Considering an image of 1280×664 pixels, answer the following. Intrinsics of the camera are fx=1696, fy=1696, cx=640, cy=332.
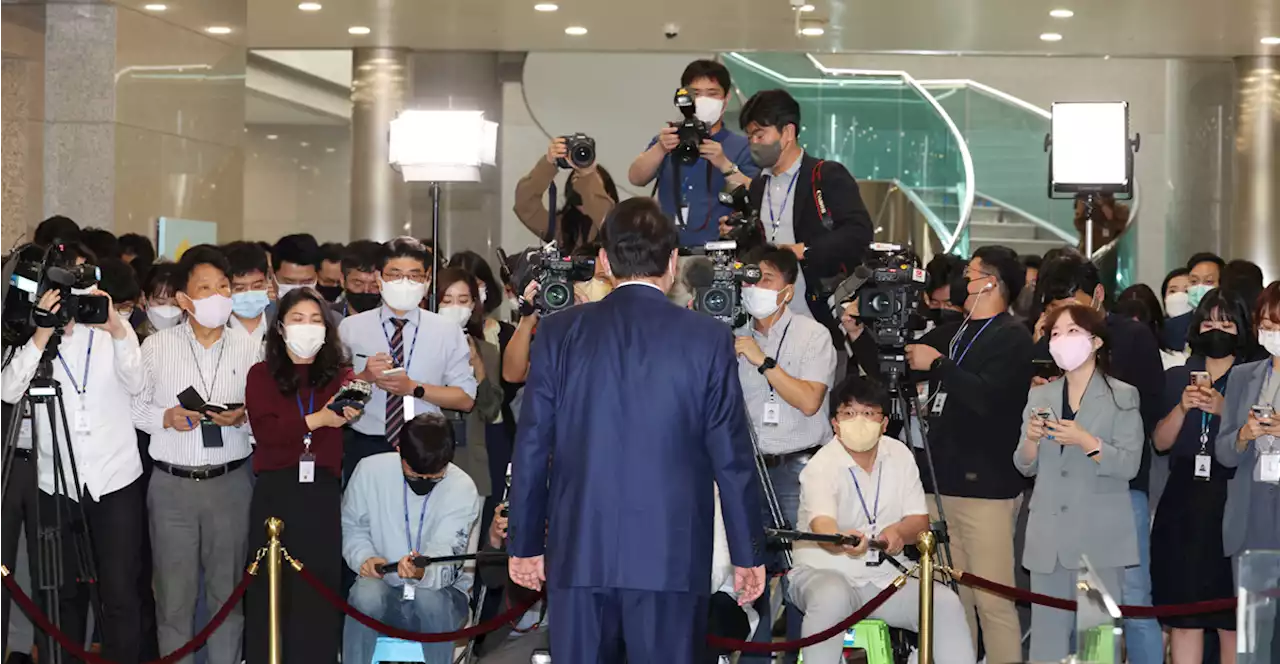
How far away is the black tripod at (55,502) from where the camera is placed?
580cm

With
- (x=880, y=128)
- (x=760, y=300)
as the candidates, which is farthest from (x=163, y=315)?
(x=880, y=128)

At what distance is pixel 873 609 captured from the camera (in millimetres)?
5629


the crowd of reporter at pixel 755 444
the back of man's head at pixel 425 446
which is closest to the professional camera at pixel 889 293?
the crowd of reporter at pixel 755 444

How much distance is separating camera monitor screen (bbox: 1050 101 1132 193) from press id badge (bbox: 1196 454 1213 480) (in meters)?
4.57

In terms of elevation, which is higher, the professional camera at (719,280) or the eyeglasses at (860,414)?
the professional camera at (719,280)

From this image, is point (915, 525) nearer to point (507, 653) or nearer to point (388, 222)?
point (507, 653)

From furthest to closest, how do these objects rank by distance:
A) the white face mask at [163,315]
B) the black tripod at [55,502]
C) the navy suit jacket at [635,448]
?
the white face mask at [163,315]
the black tripod at [55,502]
the navy suit jacket at [635,448]

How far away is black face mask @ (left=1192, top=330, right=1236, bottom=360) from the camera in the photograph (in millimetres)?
6480

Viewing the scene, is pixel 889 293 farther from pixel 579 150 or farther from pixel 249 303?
pixel 249 303

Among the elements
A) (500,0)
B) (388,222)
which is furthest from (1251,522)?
(388,222)

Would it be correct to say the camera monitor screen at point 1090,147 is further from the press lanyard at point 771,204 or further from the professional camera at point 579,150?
the professional camera at point 579,150

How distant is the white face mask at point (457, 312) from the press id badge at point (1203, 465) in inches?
125

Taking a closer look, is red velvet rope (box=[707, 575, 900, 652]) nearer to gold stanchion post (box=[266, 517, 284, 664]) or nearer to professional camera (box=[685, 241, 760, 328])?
professional camera (box=[685, 241, 760, 328])

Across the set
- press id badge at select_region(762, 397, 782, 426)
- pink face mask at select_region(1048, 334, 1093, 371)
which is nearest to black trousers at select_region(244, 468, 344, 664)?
press id badge at select_region(762, 397, 782, 426)
